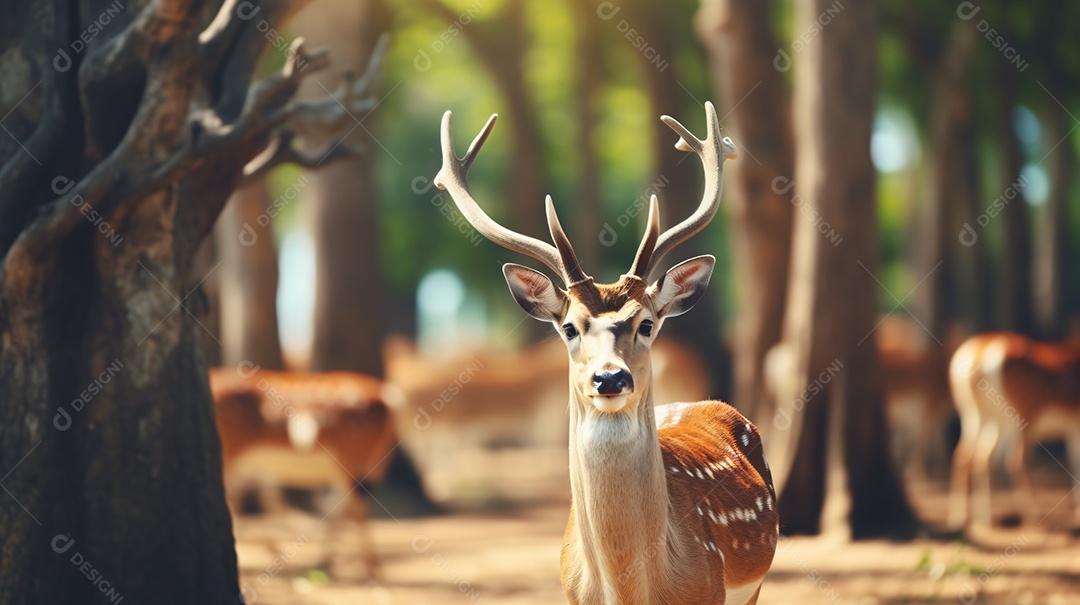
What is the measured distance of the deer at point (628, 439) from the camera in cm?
469

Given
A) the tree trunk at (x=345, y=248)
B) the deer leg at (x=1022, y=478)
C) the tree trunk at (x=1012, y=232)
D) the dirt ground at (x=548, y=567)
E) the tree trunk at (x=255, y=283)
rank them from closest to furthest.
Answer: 1. the dirt ground at (x=548, y=567)
2. the deer leg at (x=1022, y=478)
3. the tree trunk at (x=255, y=283)
4. the tree trunk at (x=345, y=248)
5. the tree trunk at (x=1012, y=232)

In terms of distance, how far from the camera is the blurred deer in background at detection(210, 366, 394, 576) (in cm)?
1048

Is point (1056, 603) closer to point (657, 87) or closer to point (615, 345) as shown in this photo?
point (615, 345)

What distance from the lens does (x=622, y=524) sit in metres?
4.71

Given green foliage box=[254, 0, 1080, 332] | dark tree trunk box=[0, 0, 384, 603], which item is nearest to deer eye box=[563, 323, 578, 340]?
dark tree trunk box=[0, 0, 384, 603]

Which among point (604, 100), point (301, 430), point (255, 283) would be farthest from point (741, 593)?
point (604, 100)

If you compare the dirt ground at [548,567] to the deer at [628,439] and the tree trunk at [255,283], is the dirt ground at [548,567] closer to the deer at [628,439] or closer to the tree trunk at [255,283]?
the tree trunk at [255,283]

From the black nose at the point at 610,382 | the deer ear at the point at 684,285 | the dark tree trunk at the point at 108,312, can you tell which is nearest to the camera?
the black nose at the point at 610,382

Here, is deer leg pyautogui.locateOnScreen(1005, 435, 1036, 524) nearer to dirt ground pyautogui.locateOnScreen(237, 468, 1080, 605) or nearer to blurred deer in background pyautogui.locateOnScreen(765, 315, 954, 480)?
dirt ground pyautogui.locateOnScreen(237, 468, 1080, 605)

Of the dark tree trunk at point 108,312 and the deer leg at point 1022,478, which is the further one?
the deer leg at point 1022,478

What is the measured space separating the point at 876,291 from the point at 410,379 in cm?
1108

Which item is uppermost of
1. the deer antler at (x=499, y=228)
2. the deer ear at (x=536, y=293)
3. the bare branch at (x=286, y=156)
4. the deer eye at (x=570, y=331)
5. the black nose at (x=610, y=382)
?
the bare branch at (x=286, y=156)

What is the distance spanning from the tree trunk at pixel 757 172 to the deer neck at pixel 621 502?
8.17 meters

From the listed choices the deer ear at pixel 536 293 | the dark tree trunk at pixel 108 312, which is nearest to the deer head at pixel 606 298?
the deer ear at pixel 536 293
